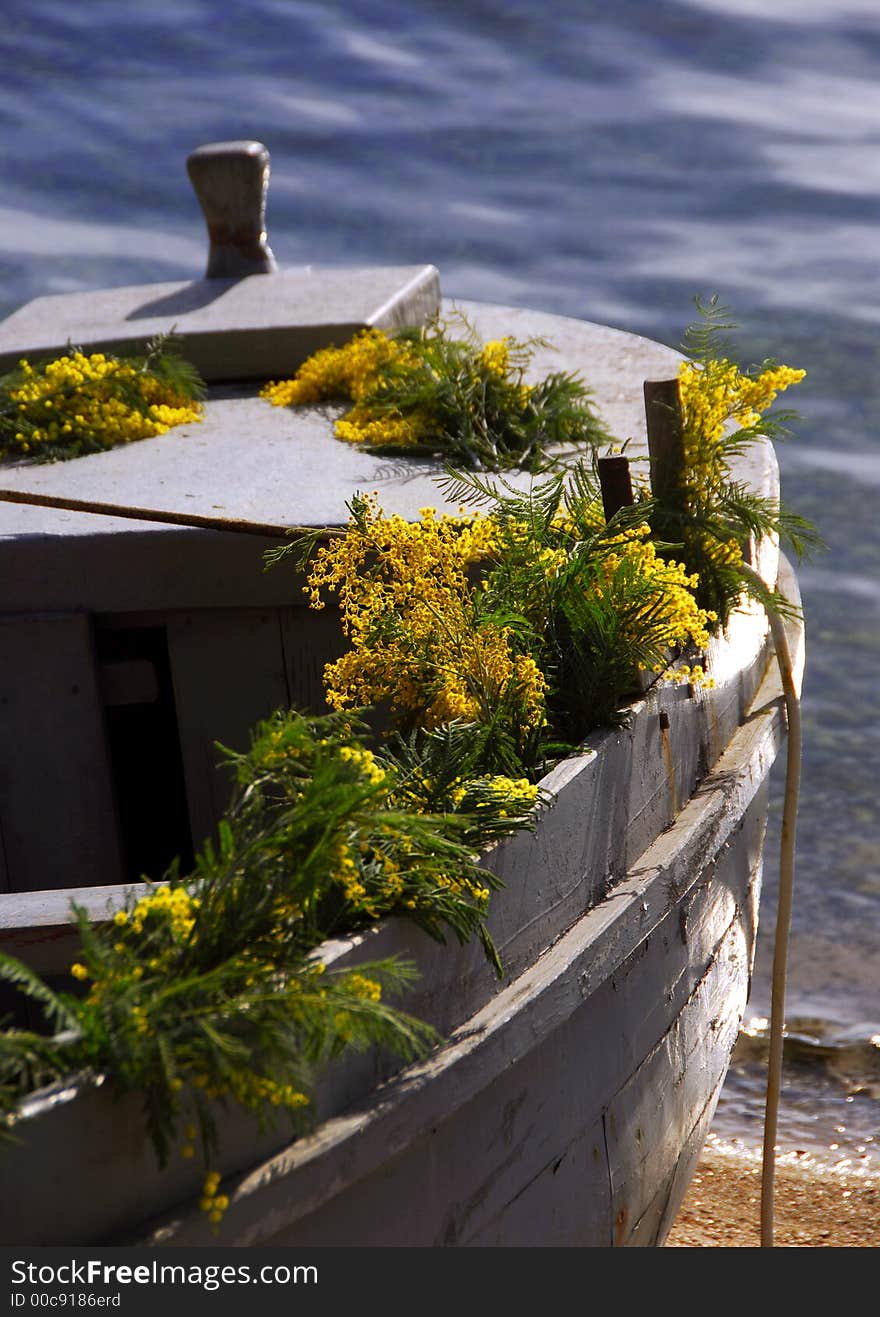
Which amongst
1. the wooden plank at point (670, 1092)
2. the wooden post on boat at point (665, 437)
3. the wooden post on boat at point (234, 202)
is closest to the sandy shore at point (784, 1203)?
the wooden plank at point (670, 1092)

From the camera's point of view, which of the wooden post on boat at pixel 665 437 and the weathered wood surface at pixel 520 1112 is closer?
the weathered wood surface at pixel 520 1112

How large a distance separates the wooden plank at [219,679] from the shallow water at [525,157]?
7.66 meters

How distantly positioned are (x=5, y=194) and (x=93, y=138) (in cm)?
134

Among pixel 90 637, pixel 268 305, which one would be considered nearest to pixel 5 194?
pixel 268 305

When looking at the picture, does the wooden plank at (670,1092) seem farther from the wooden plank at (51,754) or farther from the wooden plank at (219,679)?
the wooden plank at (51,754)

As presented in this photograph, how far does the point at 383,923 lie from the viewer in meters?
2.17

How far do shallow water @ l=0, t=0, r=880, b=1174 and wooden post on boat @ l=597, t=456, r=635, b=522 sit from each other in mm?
7916

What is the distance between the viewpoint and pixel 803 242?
15.0 meters

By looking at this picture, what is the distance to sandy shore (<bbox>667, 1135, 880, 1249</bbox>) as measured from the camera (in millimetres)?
5051

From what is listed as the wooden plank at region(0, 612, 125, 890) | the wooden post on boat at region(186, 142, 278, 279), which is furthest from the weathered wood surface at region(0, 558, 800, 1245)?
the wooden post on boat at region(186, 142, 278, 279)

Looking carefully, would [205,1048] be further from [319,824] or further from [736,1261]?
[736,1261]

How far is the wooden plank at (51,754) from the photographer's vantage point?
11.5 feet

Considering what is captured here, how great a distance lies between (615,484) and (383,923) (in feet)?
3.81

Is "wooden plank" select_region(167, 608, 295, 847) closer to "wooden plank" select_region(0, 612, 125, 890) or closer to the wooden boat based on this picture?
the wooden boat
